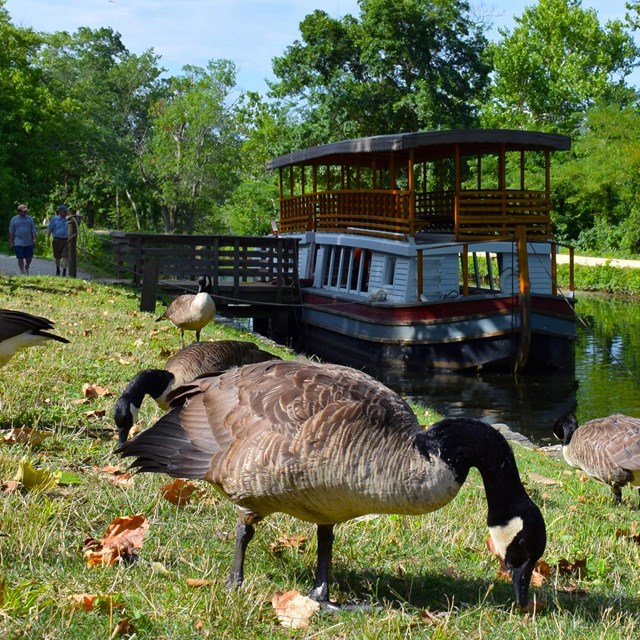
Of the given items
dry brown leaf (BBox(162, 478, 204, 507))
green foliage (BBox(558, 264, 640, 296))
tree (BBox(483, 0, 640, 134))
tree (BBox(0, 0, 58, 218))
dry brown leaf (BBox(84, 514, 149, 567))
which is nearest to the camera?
dry brown leaf (BBox(84, 514, 149, 567))

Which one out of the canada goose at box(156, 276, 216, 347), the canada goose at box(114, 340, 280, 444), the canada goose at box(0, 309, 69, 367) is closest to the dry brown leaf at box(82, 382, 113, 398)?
the canada goose at box(114, 340, 280, 444)

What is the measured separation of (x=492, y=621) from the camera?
147 inches

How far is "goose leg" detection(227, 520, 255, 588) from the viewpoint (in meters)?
3.87

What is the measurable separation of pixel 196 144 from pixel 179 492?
6420 cm

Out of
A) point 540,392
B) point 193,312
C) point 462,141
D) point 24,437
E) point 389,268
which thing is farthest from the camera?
point 389,268

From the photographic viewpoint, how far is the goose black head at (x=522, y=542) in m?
3.69

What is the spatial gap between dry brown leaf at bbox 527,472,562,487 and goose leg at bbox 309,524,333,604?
4.37 metres

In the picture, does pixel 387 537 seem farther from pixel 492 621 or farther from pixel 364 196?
pixel 364 196

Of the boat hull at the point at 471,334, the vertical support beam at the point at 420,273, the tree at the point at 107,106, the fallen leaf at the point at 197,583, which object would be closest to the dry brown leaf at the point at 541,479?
the fallen leaf at the point at 197,583

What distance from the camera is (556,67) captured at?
237 feet

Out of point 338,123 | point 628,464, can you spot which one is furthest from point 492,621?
point 338,123

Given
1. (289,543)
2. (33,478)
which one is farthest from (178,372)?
(289,543)

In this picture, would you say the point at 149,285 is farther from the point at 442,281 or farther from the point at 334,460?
the point at 334,460

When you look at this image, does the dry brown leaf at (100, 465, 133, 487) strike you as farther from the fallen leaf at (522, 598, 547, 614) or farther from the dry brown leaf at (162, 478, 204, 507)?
the fallen leaf at (522, 598, 547, 614)
